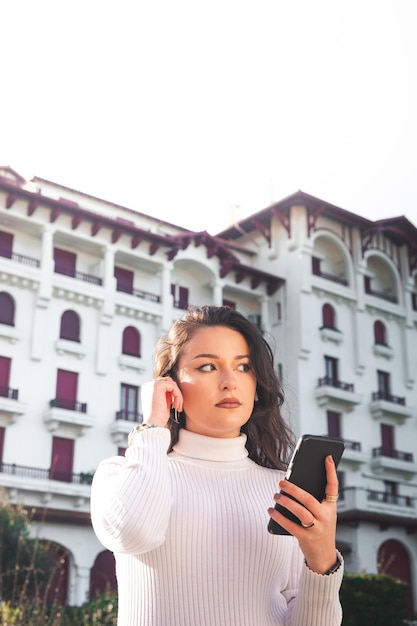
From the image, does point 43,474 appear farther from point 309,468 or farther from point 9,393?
point 309,468

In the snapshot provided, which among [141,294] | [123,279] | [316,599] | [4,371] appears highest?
[123,279]

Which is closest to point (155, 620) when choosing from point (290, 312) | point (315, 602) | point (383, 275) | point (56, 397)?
point (315, 602)

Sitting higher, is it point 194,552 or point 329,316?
point 329,316

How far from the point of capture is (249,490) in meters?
2.47

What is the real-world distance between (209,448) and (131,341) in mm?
26533

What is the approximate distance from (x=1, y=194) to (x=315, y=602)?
85.2 feet

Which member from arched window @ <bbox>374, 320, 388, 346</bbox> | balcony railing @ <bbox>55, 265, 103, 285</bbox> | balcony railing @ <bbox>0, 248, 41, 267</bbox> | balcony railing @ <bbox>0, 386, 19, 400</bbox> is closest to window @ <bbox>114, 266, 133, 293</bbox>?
balcony railing @ <bbox>55, 265, 103, 285</bbox>

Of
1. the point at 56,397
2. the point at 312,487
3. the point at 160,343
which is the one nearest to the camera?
the point at 312,487

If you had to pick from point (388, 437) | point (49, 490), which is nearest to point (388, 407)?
point (388, 437)

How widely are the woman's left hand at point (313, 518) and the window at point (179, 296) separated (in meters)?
28.2

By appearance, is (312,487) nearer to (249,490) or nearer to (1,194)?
(249,490)

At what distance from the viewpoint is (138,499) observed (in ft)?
7.18

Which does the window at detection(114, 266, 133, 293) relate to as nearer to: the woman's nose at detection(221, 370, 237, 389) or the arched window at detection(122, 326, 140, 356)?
the arched window at detection(122, 326, 140, 356)

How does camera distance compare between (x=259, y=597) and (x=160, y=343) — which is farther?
(x=160, y=343)
